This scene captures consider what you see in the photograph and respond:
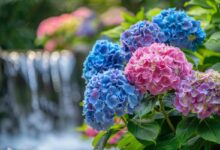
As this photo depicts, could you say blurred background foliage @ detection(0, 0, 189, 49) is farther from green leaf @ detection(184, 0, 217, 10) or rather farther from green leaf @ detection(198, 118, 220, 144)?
green leaf @ detection(198, 118, 220, 144)

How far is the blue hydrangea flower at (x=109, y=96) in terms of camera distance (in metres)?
1.51

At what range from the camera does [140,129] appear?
155 cm

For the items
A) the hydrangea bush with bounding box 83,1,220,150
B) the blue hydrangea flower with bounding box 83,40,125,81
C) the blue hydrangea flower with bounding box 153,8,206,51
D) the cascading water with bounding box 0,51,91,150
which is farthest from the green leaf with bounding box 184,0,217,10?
the cascading water with bounding box 0,51,91,150

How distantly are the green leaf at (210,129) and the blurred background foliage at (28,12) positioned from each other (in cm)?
744

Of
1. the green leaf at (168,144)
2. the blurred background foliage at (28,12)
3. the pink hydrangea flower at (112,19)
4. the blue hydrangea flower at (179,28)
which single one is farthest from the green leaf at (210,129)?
the blurred background foliage at (28,12)

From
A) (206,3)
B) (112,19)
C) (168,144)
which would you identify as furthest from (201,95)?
(112,19)

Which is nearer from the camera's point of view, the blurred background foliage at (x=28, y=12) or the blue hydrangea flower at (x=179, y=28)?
the blue hydrangea flower at (x=179, y=28)

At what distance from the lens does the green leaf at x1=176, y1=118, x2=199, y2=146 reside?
4.85 feet

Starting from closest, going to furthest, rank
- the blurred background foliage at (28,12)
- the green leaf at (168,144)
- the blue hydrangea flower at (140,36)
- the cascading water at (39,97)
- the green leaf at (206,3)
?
the green leaf at (168,144), the blue hydrangea flower at (140,36), the green leaf at (206,3), the cascading water at (39,97), the blurred background foliage at (28,12)

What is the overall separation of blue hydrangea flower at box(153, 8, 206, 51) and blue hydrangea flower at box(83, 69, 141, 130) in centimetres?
27

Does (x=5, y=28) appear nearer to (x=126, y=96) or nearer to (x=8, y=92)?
(x=8, y=92)

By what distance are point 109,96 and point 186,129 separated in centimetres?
21

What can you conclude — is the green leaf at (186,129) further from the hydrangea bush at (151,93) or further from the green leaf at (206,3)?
the green leaf at (206,3)

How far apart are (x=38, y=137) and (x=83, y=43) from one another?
1.23 meters
